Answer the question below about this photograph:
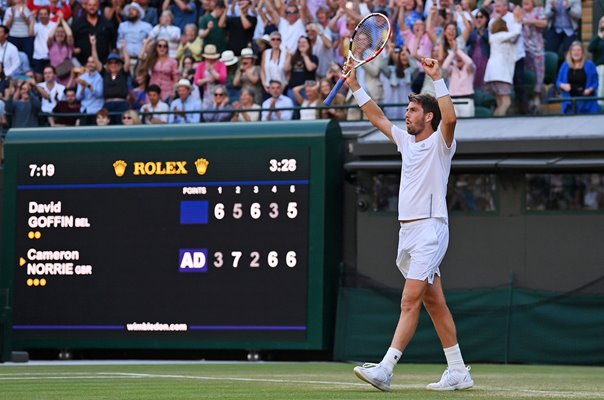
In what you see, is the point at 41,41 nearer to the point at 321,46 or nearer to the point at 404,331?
the point at 321,46

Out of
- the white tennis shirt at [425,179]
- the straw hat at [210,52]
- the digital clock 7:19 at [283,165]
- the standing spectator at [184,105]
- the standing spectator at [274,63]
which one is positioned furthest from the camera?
the straw hat at [210,52]

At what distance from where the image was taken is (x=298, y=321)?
66.2 ft

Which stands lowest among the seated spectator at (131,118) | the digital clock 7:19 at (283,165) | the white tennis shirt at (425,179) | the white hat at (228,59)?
the digital clock 7:19 at (283,165)

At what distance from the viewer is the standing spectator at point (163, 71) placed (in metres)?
23.5

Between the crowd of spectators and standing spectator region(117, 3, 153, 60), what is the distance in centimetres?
2

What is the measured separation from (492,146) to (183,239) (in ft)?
15.5

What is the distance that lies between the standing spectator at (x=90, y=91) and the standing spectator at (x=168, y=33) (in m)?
1.20

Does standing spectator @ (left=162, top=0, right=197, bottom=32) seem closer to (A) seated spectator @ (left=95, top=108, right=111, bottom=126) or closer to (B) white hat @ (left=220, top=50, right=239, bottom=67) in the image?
(B) white hat @ (left=220, top=50, right=239, bottom=67)

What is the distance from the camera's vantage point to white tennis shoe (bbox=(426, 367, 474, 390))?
10062mm

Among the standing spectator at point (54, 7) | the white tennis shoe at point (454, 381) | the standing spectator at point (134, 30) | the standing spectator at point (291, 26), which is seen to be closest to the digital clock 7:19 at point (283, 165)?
the standing spectator at point (291, 26)

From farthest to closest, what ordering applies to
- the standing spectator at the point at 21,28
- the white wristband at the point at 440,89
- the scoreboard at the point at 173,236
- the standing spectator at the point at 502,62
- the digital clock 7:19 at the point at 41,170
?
the standing spectator at the point at 21,28
the digital clock 7:19 at the point at 41,170
the standing spectator at the point at 502,62
the scoreboard at the point at 173,236
the white wristband at the point at 440,89

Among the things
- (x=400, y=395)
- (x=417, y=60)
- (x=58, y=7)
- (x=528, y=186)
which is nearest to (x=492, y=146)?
(x=528, y=186)

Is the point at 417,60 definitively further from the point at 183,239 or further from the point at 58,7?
the point at 58,7

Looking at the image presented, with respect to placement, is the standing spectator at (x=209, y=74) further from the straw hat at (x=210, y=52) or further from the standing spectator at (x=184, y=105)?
the standing spectator at (x=184, y=105)
